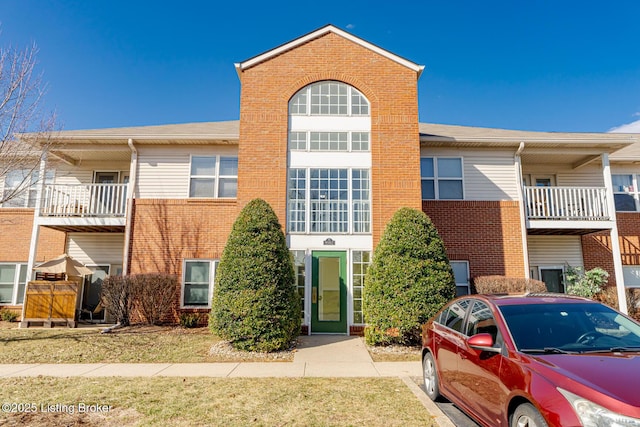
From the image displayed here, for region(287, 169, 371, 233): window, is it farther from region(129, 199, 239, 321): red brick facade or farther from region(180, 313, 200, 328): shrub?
region(180, 313, 200, 328): shrub

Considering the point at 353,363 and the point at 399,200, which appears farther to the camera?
the point at 399,200

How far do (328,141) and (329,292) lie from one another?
4772 millimetres

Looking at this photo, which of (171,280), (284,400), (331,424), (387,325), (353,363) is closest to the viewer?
(331,424)

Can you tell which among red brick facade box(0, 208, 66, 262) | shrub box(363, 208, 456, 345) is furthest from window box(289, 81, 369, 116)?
red brick facade box(0, 208, 66, 262)

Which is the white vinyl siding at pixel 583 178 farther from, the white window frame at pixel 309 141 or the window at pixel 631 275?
the white window frame at pixel 309 141

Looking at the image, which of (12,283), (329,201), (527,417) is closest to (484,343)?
(527,417)

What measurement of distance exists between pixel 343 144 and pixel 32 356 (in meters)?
9.75

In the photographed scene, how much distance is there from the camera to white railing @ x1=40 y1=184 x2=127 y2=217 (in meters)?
13.3

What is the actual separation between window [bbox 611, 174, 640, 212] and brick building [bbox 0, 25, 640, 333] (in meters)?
0.05

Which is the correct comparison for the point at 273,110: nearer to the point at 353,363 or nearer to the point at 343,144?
the point at 343,144

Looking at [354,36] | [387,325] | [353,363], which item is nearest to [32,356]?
[353,363]

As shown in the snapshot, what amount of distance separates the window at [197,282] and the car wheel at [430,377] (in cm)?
848

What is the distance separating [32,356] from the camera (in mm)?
8609

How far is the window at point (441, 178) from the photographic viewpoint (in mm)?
13586
